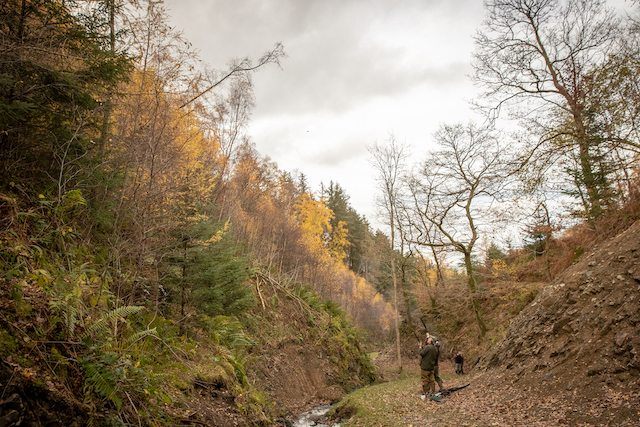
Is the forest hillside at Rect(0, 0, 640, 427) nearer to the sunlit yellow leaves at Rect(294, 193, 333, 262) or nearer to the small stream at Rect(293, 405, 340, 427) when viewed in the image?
the small stream at Rect(293, 405, 340, 427)

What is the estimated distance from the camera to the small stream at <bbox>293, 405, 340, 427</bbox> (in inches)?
341

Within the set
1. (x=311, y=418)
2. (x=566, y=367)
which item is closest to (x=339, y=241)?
(x=311, y=418)

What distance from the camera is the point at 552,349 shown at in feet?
22.0

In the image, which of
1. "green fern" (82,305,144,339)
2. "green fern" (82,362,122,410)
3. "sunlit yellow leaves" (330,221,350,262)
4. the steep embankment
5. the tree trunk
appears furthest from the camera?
"sunlit yellow leaves" (330,221,350,262)

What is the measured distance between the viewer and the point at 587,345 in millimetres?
5812

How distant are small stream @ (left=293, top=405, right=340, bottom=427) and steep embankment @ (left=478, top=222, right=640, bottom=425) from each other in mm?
4749

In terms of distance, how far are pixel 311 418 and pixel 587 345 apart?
7.32 m

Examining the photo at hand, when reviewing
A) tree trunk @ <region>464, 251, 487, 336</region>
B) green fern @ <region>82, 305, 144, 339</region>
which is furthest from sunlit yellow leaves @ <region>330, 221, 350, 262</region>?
green fern @ <region>82, 305, 144, 339</region>

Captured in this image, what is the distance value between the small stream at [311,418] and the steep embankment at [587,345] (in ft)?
15.6

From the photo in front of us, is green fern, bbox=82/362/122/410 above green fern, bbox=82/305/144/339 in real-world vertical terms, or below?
below

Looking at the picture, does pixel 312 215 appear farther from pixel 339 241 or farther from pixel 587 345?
pixel 587 345

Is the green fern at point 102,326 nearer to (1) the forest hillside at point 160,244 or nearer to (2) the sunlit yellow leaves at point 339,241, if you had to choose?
(1) the forest hillside at point 160,244

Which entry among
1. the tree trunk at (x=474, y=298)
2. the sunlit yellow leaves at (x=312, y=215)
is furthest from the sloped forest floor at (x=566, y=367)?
the sunlit yellow leaves at (x=312, y=215)

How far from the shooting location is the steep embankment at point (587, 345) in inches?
185
